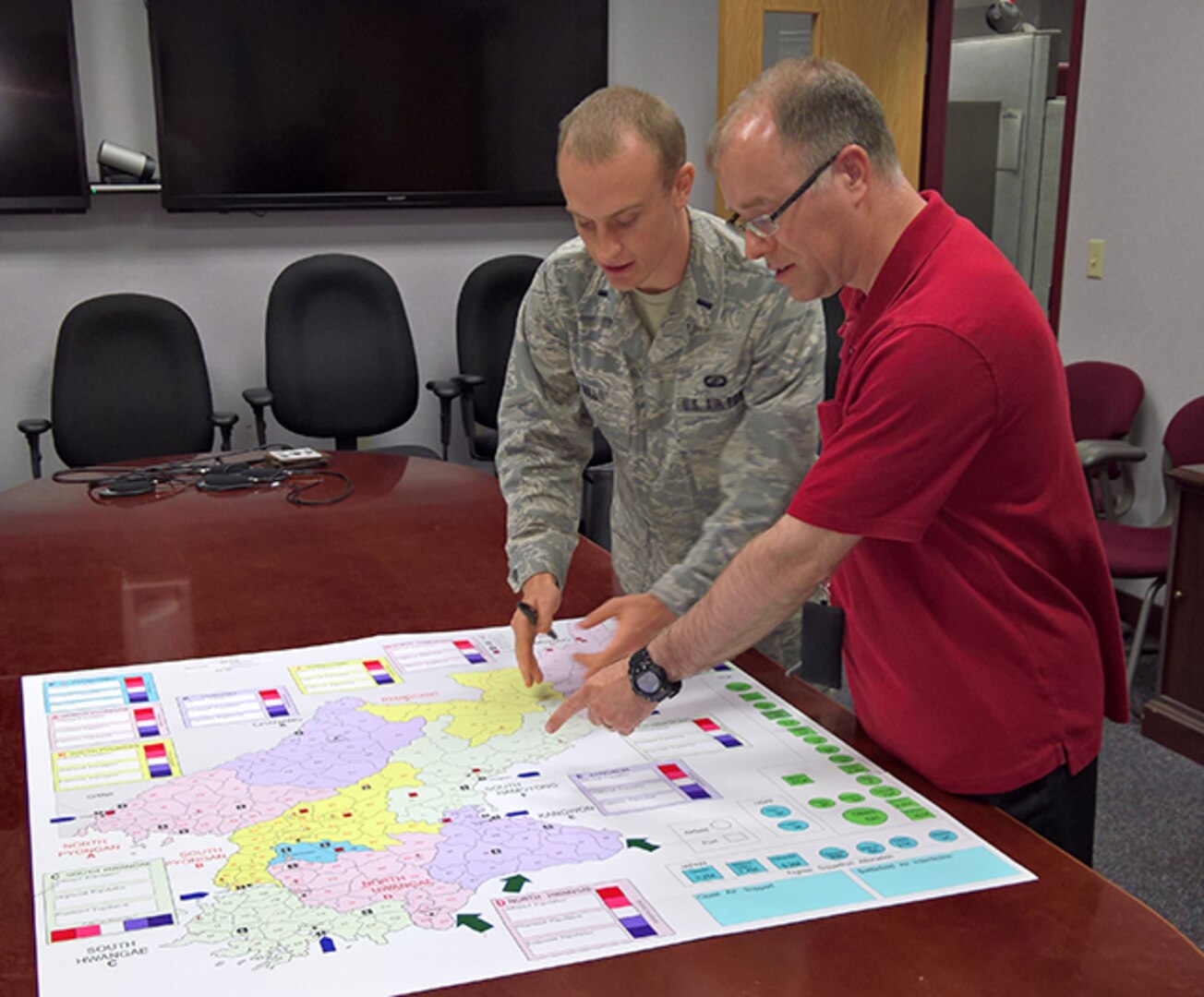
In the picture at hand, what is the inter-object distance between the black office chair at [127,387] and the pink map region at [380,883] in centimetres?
324

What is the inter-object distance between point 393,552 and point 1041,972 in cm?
153

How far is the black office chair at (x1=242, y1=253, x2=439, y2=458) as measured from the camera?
4402 millimetres

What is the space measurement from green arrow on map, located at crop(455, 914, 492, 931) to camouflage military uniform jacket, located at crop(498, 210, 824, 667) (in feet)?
2.07

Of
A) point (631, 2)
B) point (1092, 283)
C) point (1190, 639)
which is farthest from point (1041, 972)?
point (631, 2)

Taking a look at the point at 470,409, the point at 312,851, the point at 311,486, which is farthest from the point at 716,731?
the point at 470,409

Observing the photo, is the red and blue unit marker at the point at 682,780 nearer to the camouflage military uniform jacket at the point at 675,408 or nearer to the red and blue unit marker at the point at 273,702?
the camouflage military uniform jacket at the point at 675,408

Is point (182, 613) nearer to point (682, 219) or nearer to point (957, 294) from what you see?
point (682, 219)

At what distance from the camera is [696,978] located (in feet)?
3.32

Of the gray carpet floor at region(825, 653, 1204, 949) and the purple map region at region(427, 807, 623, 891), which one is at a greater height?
the purple map region at region(427, 807, 623, 891)

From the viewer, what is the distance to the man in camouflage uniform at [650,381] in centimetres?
166

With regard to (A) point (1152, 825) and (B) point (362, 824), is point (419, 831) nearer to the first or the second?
(B) point (362, 824)

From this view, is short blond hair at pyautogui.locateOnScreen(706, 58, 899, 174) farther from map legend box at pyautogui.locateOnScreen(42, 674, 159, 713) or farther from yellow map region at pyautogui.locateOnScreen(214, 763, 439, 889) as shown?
map legend box at pyautogui.locateOnScreen(42, 674, 159, 713)

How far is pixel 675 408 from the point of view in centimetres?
188

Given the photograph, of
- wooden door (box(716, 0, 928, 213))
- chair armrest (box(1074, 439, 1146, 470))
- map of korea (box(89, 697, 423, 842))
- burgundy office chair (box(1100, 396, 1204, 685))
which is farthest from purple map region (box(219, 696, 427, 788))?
wooden door (box(716, 0, 928, 213))
